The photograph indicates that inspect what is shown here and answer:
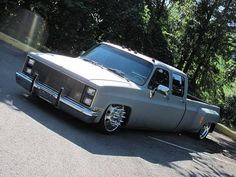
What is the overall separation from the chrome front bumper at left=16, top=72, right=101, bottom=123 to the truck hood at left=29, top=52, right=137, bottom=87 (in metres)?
0.41

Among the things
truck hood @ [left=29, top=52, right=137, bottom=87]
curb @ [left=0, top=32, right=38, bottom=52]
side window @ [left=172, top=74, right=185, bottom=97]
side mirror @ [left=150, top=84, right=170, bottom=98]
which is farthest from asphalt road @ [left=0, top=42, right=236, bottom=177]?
curb @ [left=0, top=32, right=38, bottom=52]

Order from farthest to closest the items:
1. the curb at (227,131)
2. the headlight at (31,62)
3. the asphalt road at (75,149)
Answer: the curb at (227,131) < the headlight at (31,62) < the asphalt road at (75,149)

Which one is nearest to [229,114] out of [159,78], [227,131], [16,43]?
[227,131]

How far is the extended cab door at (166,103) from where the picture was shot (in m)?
9.41

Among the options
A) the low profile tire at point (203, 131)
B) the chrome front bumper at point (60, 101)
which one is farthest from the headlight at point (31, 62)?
the low profile tire at point (203, 131)

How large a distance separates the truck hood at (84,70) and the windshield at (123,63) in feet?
0.89

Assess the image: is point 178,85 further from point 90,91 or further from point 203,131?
point 90,91

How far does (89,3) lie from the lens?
62.5 ft

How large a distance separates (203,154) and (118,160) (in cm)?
410

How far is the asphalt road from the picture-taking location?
230 inches

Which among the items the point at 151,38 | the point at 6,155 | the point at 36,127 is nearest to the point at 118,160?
the point at 36,127

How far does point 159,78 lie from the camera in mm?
9641

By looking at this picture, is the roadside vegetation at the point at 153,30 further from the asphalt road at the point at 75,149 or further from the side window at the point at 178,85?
the side window at the point at 178,85

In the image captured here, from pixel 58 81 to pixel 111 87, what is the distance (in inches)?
39.7
